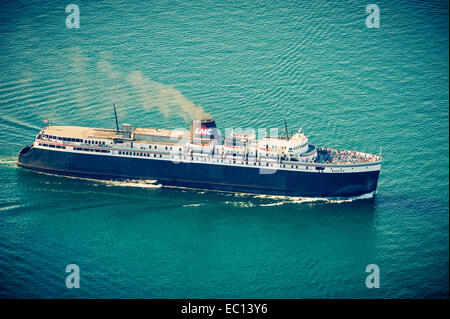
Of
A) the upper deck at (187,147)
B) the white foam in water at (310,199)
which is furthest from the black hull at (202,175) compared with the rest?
the upper deck at (187,147)

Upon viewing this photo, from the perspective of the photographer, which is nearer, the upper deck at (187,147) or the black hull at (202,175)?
the black hull at (202,175)

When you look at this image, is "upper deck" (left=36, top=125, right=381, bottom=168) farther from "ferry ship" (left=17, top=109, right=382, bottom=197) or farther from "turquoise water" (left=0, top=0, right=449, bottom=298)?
"turquoise water" (left=0, top=0, right=449, bottom=298)

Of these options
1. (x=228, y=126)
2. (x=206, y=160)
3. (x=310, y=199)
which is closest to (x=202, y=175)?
(x=206, y=160)

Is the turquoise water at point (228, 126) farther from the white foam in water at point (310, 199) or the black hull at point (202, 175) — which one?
the black hull at point (202, 175)

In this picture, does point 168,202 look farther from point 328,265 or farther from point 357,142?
point 357,142

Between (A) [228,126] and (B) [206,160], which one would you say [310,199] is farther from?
(A) [228,126]

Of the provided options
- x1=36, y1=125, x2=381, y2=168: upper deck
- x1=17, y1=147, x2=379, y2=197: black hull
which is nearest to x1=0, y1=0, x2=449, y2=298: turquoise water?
x1=17, y1=147, x2=379, y2=197: black hull

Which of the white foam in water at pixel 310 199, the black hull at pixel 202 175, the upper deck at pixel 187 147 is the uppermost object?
the upper deck at pixel 187 147
